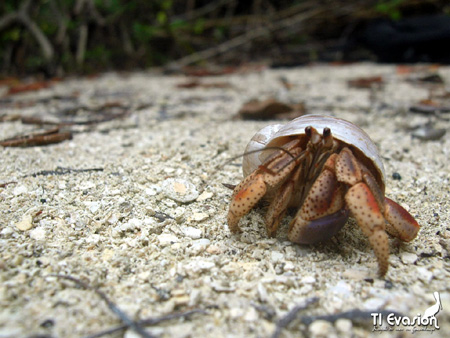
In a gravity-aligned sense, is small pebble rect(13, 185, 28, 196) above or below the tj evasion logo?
above

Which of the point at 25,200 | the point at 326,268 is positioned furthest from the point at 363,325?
the point at 25,200

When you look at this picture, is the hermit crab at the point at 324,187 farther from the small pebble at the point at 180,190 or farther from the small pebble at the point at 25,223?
the small pebble at the point at 25,223

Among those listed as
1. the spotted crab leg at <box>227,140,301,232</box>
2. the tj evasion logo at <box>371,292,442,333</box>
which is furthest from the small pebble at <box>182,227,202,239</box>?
the tj evasion logo at <box>371,292,442,333</box>

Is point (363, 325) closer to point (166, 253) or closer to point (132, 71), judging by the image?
point (166, 253)

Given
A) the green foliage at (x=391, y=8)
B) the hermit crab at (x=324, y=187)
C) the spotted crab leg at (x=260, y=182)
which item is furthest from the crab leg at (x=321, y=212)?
the green foliage at (x=391, y=8)

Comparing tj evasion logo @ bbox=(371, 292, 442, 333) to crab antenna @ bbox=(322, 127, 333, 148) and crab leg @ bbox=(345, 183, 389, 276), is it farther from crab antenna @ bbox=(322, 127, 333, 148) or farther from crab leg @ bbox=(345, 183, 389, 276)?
crab antenna @ bbox=(322, 127, 333, 148)

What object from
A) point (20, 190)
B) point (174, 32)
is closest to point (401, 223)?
point (20, 190)
